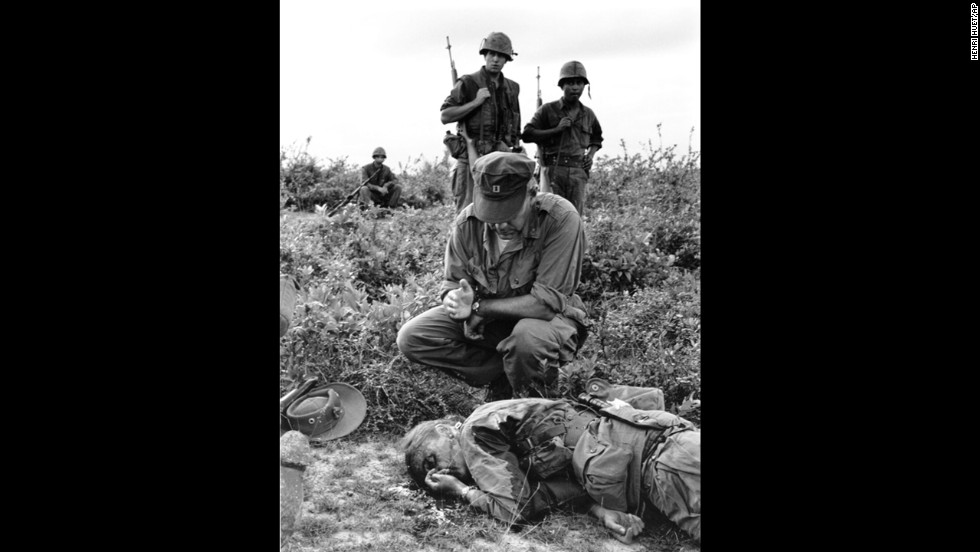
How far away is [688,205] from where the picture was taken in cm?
706

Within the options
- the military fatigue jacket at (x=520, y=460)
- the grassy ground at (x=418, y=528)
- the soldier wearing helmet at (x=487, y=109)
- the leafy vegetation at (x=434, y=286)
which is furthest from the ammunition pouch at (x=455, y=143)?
the grassy ground at (x=418, y=528)

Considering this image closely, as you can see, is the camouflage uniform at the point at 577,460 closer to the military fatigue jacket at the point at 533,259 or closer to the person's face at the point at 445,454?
the person's face at the point at 445,454

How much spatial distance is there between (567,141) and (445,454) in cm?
385

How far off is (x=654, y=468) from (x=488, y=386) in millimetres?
1329

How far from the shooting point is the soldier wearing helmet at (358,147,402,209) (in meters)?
8.18

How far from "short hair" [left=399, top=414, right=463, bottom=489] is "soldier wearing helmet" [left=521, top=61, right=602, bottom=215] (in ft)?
11.6

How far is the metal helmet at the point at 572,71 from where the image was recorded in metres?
5.32

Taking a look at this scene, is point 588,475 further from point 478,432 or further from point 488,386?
point 488,386

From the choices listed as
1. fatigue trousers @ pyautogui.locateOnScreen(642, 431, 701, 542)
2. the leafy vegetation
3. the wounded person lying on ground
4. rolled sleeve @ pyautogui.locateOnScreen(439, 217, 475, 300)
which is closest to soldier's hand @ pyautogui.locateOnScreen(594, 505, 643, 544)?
the wounded person lying on ground

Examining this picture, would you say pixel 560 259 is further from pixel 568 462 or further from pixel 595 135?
pixel 595 135

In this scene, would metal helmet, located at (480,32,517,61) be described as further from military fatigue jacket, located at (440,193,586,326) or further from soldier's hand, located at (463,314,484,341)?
soldier's hand, located at (463,314,484,341)

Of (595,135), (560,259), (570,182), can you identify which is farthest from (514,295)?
(595,135)

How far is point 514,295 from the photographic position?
4320mm

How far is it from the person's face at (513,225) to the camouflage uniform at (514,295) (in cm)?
4
